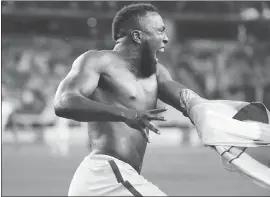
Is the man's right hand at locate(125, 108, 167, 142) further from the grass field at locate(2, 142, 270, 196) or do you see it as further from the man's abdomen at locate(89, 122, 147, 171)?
the grass field at locate(2, 142, 270, 196)

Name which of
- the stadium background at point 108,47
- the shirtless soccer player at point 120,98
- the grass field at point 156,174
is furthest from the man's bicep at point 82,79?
the stadium background at point 108,47

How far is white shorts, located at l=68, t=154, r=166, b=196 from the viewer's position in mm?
2627

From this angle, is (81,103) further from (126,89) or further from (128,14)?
(128,14)

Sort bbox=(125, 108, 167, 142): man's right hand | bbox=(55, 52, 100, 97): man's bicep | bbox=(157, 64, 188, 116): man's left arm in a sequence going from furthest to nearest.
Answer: bbox=(157, 64, 188, 116): man's left arm < bbox=(55, 52, 100, 97): man's bicep < bbox=(125, 108, 167, 142): man's right hand

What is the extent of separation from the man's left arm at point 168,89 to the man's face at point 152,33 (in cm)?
24

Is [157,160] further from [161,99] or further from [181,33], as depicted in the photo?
[181,33]

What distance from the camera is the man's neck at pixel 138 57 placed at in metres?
2.88

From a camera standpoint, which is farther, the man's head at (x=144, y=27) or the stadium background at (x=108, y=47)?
the stadium background at (x=108, y=47)

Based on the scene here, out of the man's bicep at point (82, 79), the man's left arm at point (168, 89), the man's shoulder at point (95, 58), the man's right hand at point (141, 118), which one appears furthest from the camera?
the man's left arm at point (168, 89)

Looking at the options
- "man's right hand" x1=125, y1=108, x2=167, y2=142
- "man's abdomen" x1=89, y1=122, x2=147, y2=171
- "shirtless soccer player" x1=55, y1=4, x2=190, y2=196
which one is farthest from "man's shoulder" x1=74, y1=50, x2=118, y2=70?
"man's right hand" x1=125, y1=108, x2=167, y2=142

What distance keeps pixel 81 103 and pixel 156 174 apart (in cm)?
678

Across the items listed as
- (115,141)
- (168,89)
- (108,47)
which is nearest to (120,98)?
(115,141)

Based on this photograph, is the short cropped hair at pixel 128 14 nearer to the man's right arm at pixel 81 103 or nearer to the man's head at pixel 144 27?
the man's head at pixel 144 27

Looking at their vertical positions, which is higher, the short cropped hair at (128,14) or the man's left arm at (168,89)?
the short cropped hair at (128,14)
